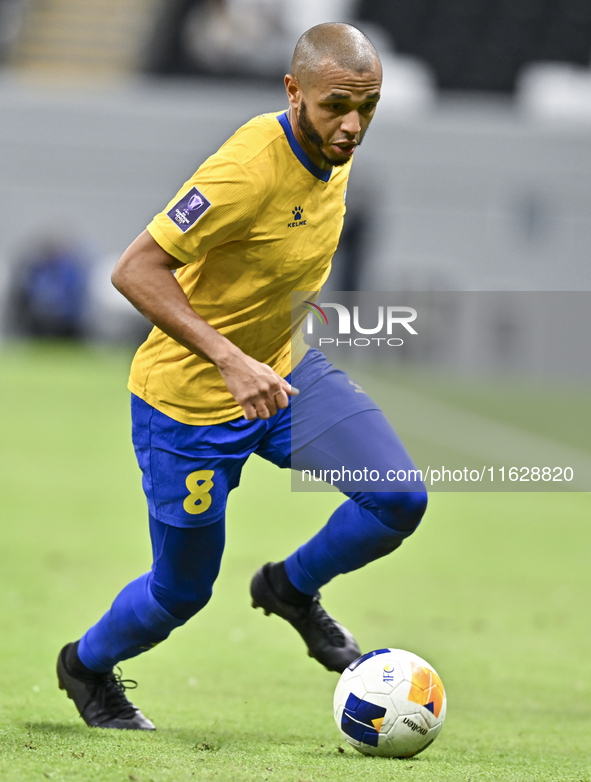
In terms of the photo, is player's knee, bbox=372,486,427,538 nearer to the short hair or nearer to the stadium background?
the stadium background

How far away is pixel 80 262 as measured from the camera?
22719mm

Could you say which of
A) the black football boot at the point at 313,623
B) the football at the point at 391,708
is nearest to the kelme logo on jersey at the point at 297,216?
the black football boot at the point at 313,623

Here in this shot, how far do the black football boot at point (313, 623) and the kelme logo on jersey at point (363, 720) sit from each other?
1.59ft

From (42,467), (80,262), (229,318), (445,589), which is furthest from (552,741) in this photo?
(80,262)

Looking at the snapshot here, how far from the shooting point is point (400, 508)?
13.5 feet

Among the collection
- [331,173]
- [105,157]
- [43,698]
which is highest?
[105,157]

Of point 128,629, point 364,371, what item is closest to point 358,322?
point 128,629

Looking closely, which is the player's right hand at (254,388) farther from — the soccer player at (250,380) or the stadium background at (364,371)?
the stadium background at (364,371)

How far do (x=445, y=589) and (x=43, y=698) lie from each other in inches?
150

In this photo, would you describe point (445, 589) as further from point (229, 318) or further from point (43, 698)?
point (229, 318)

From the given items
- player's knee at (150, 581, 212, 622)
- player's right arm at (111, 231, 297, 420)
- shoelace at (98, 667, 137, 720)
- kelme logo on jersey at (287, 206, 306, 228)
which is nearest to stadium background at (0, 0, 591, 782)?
shoelace at (98, 667, 137, 720)

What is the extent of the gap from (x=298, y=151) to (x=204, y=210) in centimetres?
45

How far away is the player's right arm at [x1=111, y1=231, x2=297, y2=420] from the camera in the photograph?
3629 mm

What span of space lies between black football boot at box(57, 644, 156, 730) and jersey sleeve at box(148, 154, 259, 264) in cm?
184
